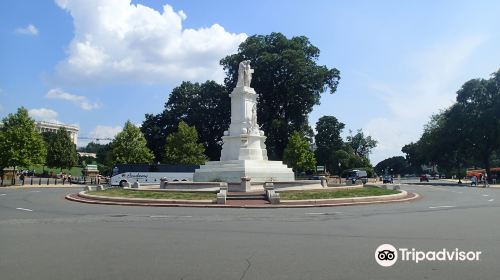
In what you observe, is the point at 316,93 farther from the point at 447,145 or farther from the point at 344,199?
the point at 344,199

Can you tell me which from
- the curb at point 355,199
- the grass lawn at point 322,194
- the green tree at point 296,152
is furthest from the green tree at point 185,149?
the curb at point 355,199

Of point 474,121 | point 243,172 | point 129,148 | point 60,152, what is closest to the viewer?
point 243,172

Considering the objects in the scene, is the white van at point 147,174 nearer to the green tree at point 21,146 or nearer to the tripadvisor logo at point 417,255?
the green tree at point 21,146

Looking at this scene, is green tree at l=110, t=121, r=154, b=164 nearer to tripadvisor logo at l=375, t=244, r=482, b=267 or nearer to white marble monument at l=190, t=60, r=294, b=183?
white marble monument at l=190, t=60, r=294, b=183

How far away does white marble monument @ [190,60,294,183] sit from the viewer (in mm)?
33000

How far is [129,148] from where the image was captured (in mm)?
66375

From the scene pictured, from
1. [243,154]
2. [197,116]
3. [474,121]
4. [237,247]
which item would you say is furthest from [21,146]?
[474,121]

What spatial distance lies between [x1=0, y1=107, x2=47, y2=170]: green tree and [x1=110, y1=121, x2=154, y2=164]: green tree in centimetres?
1139

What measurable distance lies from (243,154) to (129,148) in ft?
117

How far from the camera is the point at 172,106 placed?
8056 centimetres

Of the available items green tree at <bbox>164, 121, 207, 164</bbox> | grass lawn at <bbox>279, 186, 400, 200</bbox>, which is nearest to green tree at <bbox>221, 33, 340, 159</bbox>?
green tree at <bbox>164, 121, 207, 164</bbox>

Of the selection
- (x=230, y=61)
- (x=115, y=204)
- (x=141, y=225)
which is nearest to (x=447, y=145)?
(x=230, y=61)

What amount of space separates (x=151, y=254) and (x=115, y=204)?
16401 millimetres

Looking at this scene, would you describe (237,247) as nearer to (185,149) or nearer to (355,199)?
(355,199)
